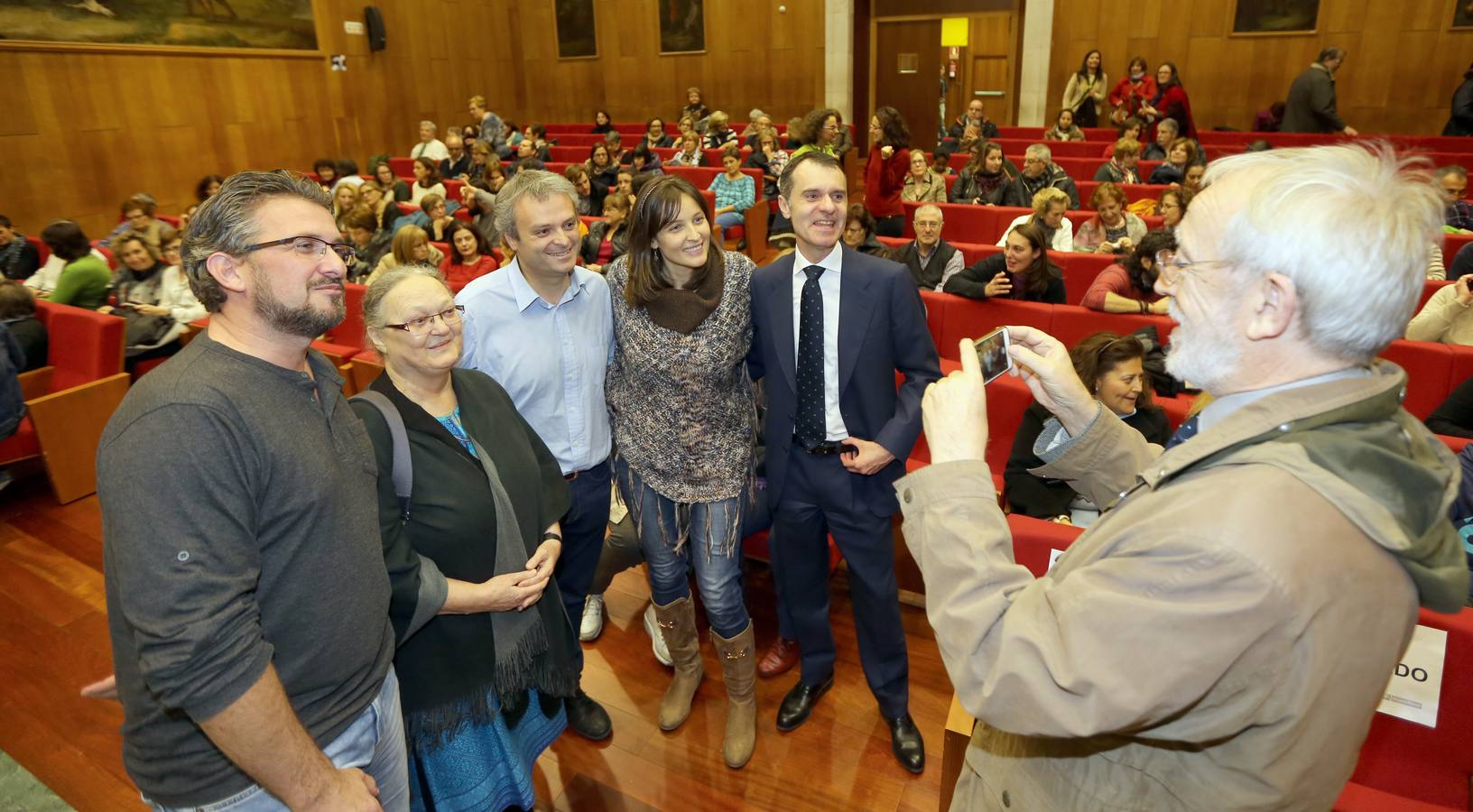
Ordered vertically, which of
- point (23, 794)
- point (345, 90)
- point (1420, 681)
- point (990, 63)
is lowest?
point (23, 794)

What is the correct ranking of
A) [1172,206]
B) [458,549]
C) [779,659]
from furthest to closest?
[1172,206], [779,659], [458,549]

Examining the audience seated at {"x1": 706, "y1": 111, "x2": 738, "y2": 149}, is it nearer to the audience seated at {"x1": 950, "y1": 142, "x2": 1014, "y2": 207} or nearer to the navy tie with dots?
the audience seated at {"x1": 950, "y1": 142, "x2": 1014, "y2": 207}

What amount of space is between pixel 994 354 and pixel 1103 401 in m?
1.38

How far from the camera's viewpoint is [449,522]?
1.62 m

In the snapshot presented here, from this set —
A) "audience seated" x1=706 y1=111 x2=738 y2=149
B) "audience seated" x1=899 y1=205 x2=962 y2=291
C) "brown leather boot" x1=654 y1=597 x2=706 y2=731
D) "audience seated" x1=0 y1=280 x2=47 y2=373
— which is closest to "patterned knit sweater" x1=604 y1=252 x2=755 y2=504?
"brown leather boot" x1=654 y1=597 x2=706 y2=731

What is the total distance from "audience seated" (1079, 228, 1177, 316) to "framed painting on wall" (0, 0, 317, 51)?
10447mm

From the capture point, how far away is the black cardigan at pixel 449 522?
1.52 metres

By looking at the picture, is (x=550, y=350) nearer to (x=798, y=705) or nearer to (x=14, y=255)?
(x=798, y=705)

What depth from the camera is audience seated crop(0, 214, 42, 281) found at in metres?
5.53

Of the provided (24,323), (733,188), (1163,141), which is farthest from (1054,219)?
(24,323)

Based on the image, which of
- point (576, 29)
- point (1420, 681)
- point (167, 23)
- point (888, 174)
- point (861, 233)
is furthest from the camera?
point (576, 29)

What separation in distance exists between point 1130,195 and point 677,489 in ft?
19.6

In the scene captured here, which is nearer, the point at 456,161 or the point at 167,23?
the point at 167,23

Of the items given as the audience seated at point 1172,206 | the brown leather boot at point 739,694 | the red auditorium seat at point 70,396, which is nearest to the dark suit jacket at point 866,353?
the brown leather boot at point 739,694
